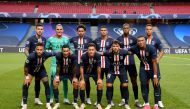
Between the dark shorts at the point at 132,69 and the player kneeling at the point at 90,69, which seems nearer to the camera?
the player kneeling at the point at 90,69

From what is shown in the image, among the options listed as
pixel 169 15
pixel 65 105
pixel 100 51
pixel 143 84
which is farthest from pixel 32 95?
pixel 169 15

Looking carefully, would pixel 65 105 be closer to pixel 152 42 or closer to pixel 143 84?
pixel 143 84

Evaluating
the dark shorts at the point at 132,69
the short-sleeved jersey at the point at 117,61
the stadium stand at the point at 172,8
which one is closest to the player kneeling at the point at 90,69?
the short-sleeved jersey at the point at 117,61

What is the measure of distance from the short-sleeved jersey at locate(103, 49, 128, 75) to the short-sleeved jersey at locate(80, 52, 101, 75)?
0.31 metres

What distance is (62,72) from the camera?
34.1ft

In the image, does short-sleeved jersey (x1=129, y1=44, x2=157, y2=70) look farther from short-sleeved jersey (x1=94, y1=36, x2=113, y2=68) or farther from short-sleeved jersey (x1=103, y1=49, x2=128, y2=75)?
short-sleeved jersey (x1=94, y1=36, x2=113, y2=68)

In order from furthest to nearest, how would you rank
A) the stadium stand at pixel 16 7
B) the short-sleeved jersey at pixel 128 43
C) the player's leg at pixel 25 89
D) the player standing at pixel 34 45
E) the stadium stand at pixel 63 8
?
the stadium stand at pixel 63 8 < the stadium stand at pixel 16 7 < the short-sleeved jersey at pixel 128 43 < the player standing at pixel 34 45 < the player's leg at pixel 25 89

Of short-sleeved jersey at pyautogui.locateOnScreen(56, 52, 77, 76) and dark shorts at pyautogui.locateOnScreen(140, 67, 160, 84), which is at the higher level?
short-sleeved jersey at pyautogui.locateOnScreen(56, 52, 77, 76)

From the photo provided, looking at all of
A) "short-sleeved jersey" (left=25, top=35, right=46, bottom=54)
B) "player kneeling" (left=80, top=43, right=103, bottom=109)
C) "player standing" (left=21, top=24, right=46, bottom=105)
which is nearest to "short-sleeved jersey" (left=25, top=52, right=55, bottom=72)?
"player standing" (left=21, top=24, right=46, bottom=105)

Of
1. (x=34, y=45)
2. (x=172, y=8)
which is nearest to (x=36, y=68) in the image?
(x=34, y=45)

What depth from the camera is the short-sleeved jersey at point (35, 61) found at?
1008 centimetres

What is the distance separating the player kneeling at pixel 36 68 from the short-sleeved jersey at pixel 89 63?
901 mm

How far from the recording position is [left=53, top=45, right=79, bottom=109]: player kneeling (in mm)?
10102

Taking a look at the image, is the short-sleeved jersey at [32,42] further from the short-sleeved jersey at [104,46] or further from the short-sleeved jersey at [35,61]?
the short-sleeved jersey at [104,46]
